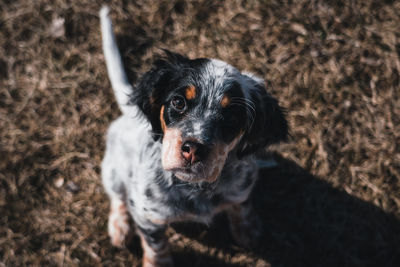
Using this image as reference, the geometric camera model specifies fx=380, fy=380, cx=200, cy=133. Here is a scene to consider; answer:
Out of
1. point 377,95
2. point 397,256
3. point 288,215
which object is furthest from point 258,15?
point 397,256

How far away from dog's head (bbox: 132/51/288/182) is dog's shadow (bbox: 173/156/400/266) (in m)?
1.23

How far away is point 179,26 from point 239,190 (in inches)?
89.3

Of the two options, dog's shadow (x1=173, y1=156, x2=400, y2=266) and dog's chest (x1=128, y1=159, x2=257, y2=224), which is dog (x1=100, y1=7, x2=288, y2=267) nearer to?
dog's chest (x1=128, y1=159, x2=257, y2=224)

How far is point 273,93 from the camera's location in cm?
404

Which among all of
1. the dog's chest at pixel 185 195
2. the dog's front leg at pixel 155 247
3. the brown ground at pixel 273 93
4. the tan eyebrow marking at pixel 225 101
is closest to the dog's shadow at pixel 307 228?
the brown ground at pixel 273 93

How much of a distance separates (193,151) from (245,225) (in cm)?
157

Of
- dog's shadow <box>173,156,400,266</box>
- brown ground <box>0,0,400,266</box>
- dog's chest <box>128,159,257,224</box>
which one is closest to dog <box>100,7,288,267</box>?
dog's chest <box>128,159,257,224</box>

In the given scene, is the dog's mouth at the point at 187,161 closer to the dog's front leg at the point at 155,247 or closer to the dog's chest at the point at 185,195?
the dog's chest at the point at 185,195

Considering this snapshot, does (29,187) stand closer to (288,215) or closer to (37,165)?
(37,165)

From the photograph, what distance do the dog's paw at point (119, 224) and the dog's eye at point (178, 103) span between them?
4.82ft

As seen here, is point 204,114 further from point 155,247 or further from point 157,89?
point 155,247

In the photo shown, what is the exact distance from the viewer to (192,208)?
2715mm

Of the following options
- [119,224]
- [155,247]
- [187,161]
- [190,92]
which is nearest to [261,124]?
[190,92]

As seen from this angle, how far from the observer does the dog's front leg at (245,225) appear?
3373 millimetres
